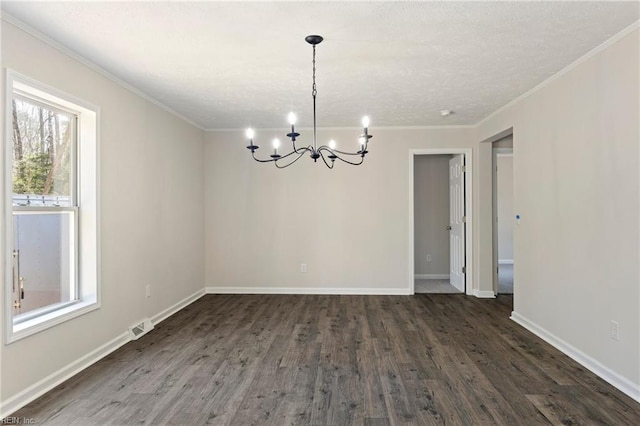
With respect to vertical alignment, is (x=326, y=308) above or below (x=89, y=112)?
below

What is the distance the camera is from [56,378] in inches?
107

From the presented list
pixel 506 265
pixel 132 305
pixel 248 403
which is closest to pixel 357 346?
pixel 248 403

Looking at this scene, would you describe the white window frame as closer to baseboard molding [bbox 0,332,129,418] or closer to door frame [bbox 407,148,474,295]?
baseboard molding [bbox 0,332,129,418]

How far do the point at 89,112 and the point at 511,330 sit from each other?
179 inches

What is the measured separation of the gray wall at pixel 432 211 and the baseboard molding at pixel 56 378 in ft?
16.6

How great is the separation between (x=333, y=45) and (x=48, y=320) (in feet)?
9.39

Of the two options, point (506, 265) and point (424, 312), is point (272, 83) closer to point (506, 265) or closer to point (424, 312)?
point (424, 312)

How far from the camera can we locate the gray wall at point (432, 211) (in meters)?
6.77

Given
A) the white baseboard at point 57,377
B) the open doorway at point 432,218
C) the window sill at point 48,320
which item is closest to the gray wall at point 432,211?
the open doorway at point 432,218

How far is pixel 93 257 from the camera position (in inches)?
125

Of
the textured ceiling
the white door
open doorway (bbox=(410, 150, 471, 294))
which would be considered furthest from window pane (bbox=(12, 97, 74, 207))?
open doorway (bbox=(410, 150, 471, 294))

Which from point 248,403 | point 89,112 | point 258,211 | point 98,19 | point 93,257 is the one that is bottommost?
point 248,403

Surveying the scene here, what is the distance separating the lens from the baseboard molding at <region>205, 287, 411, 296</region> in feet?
18.3

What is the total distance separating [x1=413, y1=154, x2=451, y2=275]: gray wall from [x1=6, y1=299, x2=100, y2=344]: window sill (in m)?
5.27
